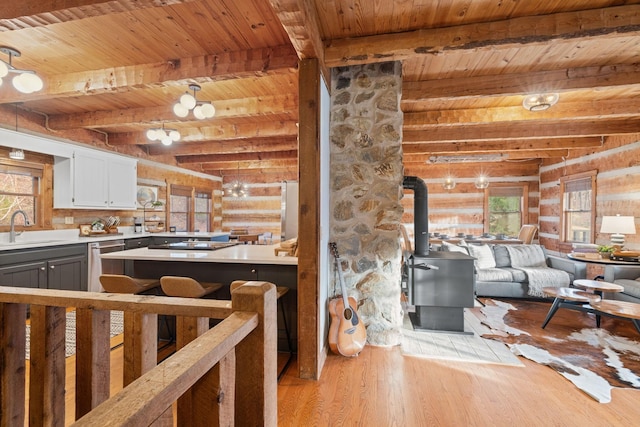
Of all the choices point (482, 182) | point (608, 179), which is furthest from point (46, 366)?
point (482, 182)

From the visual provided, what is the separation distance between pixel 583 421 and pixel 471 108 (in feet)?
12.0

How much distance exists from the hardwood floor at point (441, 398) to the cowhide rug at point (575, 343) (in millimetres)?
135

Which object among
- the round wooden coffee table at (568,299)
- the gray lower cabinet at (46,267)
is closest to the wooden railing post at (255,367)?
the round wooden coffee table at (568,299)

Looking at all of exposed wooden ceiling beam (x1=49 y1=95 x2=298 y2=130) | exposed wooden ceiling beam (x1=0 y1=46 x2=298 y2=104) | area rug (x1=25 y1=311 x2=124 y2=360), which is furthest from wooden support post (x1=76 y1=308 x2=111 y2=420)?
exposed wooden ceiling beam (x1=49 y1=95 x2=298 y2=130)

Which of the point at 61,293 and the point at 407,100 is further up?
the point at 407,100

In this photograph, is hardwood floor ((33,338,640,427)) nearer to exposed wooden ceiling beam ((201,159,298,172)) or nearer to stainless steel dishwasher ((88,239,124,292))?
stainless steel dishwasher ((88,239,124,292))

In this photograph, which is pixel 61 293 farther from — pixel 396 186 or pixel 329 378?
pixel 396 186

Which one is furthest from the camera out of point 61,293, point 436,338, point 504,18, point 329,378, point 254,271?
point 436,338

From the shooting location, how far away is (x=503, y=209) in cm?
785

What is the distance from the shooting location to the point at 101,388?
45.2 inches

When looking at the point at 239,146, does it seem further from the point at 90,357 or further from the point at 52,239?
the point at 90,357

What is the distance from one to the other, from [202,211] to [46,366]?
7600 mm

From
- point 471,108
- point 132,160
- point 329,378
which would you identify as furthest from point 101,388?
point 132,160

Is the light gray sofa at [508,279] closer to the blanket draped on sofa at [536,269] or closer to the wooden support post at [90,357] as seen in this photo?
the blanket draped on sofa at [536,269]
